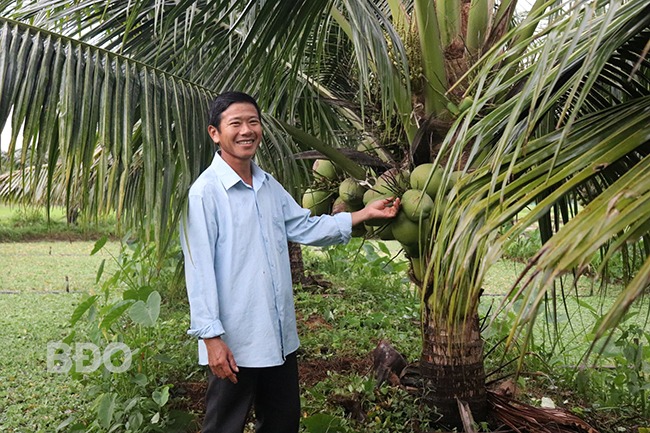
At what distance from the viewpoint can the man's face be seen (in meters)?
2.24

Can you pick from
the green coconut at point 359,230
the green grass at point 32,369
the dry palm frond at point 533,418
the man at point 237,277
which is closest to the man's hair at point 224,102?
the man at point 237,277

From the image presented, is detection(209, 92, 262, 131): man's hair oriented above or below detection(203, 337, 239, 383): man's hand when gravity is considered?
above

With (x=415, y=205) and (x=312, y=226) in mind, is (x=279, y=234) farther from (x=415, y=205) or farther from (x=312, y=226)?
(x=415, y=205)

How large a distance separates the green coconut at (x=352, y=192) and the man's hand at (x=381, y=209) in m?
0.16

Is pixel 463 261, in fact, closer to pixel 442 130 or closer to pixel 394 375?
pixel 442 130

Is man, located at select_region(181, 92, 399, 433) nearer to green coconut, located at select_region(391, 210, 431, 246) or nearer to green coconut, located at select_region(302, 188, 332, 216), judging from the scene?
green coconut, located at select_region(391, 210, 431, 246)

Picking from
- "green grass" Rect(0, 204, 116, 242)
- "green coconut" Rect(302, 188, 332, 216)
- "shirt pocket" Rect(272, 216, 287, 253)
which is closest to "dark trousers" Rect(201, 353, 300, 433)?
"shirt pocket" Rect(272, 216, 287, 253)

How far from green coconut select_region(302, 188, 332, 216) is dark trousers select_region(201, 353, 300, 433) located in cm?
58

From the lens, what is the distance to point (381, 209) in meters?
2.28

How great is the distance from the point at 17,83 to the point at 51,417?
1.84m

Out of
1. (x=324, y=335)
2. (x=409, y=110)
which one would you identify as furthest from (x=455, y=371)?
(x=324, y=335)

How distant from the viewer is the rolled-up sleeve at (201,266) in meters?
2.12

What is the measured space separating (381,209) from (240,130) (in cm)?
49

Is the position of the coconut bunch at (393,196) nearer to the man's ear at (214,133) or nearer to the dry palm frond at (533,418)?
the man's ear at (214,133)
